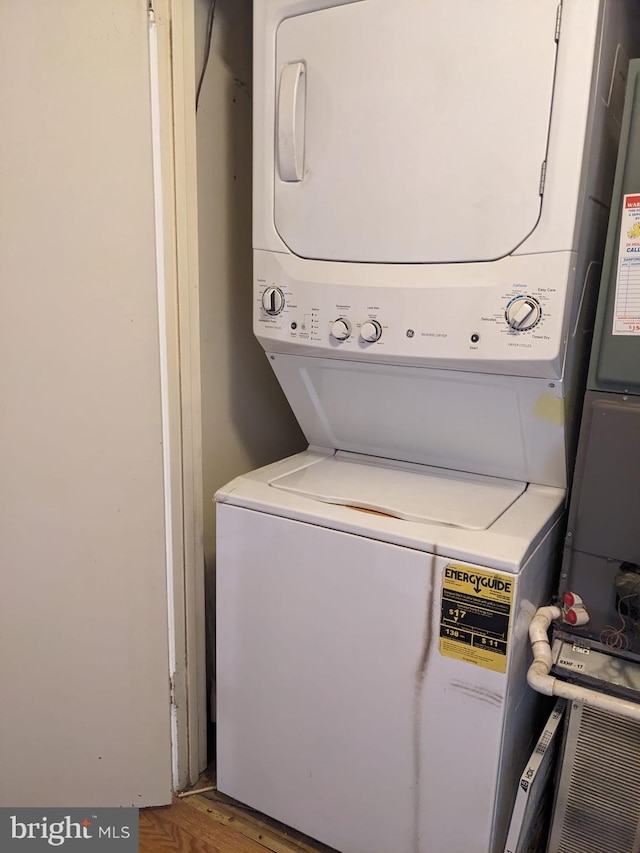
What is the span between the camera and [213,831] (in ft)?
4.87

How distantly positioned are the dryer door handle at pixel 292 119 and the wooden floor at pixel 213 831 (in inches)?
59.1

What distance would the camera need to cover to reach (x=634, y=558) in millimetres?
1188

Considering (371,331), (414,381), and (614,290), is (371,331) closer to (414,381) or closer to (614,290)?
(414,381)

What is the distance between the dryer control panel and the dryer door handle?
19cm

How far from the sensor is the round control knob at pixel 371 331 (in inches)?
50.1

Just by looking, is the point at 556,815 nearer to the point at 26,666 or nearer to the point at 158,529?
the point at 158,529

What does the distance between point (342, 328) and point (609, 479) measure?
0.60m

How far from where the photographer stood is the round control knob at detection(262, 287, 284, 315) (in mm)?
1387

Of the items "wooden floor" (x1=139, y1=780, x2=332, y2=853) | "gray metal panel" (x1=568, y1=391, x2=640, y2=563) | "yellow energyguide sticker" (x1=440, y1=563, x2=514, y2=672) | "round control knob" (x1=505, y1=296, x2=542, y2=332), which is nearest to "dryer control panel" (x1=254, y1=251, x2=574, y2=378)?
"round control knob" (x1=505, y1=296, x2=542, y2=332)

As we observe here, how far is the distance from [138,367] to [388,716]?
89 cm

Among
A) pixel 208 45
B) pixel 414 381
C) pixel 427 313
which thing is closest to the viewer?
pixel 427 313

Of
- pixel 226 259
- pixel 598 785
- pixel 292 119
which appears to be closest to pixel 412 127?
pixel 292 119

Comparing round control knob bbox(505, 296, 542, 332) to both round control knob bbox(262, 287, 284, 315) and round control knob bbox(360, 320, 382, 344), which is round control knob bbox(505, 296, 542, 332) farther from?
round control knob bbox(262, 287, 284, 315)

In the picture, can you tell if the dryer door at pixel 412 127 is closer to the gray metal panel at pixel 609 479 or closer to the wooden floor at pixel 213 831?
the gray metal panel at pixel 609 479
